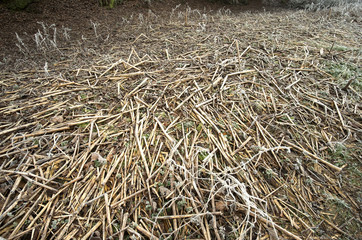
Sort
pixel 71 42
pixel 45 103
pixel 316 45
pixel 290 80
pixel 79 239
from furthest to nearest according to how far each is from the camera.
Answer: pixel 71 42 → pixel 316 45 → pixel 290 80 → pixel 45 103 → pixel 79 239

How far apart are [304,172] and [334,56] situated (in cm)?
159

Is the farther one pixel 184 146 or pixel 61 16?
pixel 61 16

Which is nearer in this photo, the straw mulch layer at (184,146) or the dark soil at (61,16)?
the straw mulch layer at (184,146)

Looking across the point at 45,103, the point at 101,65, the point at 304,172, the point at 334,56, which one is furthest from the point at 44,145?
the point at 334,56

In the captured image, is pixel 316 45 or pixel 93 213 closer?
pixel 93 213

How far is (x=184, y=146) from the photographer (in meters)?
1.30

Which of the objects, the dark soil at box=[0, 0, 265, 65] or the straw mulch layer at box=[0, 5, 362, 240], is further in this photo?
the dark soil at box=[0, 0, 265, 65]

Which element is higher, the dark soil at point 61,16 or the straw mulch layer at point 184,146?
the dark soil at point 61,16

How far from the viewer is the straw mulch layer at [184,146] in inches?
41.0

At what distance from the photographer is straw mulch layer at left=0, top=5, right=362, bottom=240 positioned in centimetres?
104

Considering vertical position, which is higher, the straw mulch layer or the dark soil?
the dark soil

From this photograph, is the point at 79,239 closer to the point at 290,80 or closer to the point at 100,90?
the point at 100,90

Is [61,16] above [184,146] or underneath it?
above

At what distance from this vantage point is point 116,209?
1.06m
